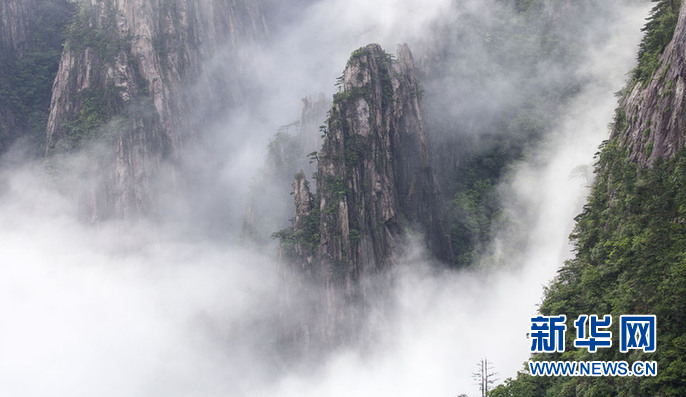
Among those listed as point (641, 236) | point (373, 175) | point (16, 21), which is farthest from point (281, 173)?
point (641, 236)

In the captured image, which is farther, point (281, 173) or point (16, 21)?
point (16, 21)

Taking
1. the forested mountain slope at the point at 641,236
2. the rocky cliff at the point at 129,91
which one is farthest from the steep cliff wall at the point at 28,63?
the forested mountain slope at the point at 641,236

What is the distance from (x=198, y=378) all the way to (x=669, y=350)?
4717cm

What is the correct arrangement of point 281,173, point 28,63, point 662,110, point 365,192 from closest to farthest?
point 662,110 < point 365,192 < point 281,173 < point 28,63

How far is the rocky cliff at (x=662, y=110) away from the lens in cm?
4116

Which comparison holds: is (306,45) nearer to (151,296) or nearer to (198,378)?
(151,296)

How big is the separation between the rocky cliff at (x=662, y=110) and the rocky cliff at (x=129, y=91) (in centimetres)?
4969

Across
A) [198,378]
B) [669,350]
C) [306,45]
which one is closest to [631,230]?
[669,350]

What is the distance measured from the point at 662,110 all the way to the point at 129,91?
55068 millimetres

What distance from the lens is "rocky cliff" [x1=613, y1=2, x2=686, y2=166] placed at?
135 ft

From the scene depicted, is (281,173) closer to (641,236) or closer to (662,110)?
(662,110)

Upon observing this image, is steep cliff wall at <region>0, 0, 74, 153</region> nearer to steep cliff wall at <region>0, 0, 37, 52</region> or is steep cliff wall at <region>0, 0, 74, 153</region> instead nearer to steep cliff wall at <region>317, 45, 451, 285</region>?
steep cliff wall at <region>0, 0, 37, 52</region>

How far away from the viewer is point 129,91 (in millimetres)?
81812

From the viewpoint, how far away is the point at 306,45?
106 m
